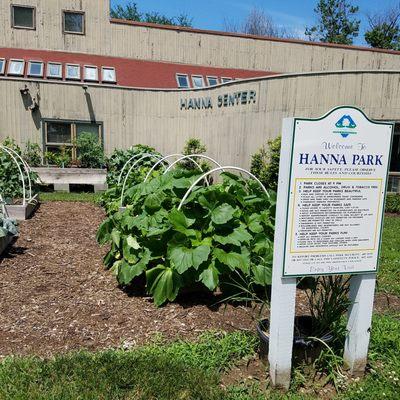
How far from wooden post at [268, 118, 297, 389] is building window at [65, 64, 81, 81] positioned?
14758 millimetres

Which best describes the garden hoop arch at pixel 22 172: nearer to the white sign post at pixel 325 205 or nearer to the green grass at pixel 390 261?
the green grass at pixel 390 261

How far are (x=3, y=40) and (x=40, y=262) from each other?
14539mm

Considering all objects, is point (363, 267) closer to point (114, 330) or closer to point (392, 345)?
point (392, 345)

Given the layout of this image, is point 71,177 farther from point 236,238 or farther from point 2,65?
point 236,238

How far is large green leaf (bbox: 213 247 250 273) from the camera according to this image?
391cm

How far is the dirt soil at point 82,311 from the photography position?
3529 millimetres

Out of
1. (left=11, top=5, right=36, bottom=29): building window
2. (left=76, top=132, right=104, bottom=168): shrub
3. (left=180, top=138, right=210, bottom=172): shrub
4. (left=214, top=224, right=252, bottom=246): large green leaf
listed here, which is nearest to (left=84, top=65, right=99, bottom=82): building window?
(left=76, top=132, right=104, bottom=168): shrub

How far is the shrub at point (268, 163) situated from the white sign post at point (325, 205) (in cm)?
725

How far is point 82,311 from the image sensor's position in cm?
408

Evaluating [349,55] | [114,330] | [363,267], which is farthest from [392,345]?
[349,55]

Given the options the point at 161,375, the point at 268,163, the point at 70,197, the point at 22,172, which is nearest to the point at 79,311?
the point at 161,375

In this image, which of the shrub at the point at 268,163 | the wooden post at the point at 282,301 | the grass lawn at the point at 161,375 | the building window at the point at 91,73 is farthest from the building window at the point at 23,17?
the wooden post at the point at 282,301

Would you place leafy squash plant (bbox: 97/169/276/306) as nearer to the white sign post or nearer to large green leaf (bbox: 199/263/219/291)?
large green leaf (bbox: 199/263/219/291)

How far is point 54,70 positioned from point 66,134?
2.90 m
